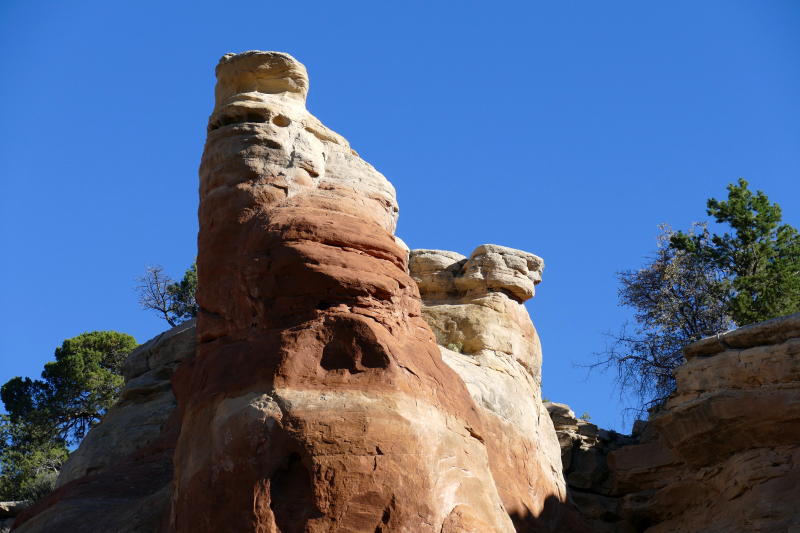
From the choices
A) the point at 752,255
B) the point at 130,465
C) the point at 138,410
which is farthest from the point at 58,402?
the point at 752,255

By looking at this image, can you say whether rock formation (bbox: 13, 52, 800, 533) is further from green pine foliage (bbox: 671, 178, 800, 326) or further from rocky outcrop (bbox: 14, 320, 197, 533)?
green pine foliage (bbox: 671, 178, 800, 326)

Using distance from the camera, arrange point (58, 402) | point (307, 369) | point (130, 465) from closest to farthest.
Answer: point (307, 369), point (130, 465), point (58, 402)

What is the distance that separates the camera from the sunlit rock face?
804cm

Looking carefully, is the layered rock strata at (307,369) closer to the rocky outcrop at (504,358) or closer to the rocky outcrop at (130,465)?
the rocky outcrop at (504,358)

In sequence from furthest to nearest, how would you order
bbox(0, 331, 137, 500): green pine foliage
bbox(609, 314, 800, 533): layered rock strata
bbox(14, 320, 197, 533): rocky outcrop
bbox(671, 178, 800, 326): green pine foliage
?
bbox(0, 331, 137, 500): green pine foliage
bbox(671, 178, 800, 326): green pine foliage
bbox(609, 314, 800, 533): layered rock strata
bbox(14, 320, 197, 533): rocky outcrop

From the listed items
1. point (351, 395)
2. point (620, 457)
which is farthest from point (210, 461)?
point (620, 457)

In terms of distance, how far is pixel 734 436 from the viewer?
12898 mm

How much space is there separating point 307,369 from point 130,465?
4644mm

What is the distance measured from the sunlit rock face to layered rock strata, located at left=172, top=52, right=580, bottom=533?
0.7 inches

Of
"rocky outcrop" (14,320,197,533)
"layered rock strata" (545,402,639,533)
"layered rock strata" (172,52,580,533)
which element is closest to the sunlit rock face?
"layered rock strata" (172,52,580,533)

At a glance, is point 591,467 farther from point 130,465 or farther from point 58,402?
point 58,402

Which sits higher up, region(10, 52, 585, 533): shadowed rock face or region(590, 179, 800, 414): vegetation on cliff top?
region(590, 179, 800, 414): vegetation on cliff top

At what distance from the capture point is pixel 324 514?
7820 millimetres

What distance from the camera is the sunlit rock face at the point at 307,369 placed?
8.04 m
